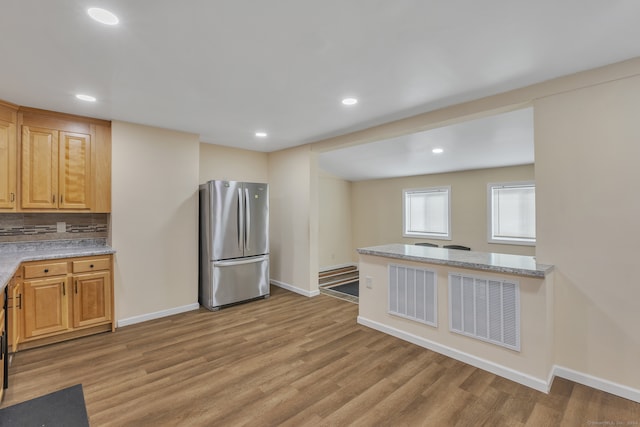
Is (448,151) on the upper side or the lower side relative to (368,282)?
upper

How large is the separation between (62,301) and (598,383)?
4976 millimetres

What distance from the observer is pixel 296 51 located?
2064 millimetres

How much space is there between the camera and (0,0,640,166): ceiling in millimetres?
1636

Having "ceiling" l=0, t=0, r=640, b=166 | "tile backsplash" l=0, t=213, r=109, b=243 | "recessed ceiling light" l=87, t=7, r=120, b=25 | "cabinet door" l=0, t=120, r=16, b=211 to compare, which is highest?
"ceiling" l=0, t=0, r=640, b=166

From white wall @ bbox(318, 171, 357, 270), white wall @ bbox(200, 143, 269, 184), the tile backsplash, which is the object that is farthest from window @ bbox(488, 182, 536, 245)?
the tile backsplash

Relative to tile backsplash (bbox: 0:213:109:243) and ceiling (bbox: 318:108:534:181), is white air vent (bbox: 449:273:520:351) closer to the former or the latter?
ceiling (bbox: 318:108:534:181)

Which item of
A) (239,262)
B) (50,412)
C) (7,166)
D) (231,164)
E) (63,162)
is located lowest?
(50,412)

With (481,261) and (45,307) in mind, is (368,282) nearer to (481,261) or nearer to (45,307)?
(481,261)

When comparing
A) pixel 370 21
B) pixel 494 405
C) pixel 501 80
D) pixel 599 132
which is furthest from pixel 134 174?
pixel 599 132

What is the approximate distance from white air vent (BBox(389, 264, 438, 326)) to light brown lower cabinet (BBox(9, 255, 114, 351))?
10.8 feet

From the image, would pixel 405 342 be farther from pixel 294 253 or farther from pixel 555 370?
pixel 294 253

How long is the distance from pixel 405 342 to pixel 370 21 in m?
2.96

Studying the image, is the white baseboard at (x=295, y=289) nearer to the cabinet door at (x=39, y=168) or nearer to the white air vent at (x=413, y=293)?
the white air vent at (x=413, y=293)

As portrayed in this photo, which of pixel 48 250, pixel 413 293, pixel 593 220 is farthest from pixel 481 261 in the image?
pixel 48 250
